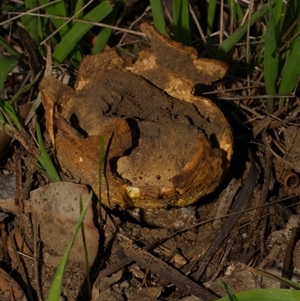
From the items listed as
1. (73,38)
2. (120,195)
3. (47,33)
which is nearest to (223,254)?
(120,195)

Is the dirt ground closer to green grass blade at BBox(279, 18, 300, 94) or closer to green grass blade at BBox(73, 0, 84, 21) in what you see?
green grass blade at BBox(279, 18, 300, 94)

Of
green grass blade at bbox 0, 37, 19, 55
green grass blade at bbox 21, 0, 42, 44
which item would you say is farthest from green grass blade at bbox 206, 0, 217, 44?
green grass blade at bbox 0, 37, 19, 55

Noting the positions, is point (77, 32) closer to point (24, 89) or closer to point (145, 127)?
point (24, 89)

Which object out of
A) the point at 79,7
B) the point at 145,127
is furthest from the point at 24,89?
the point at 145,127

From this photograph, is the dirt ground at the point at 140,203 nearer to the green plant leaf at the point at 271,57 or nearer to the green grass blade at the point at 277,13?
the green plant leaf at the point at 271,57

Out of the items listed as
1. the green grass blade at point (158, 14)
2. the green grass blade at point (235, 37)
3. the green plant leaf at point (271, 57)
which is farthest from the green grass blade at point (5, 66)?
the green plant leaf at point (271, 57)
